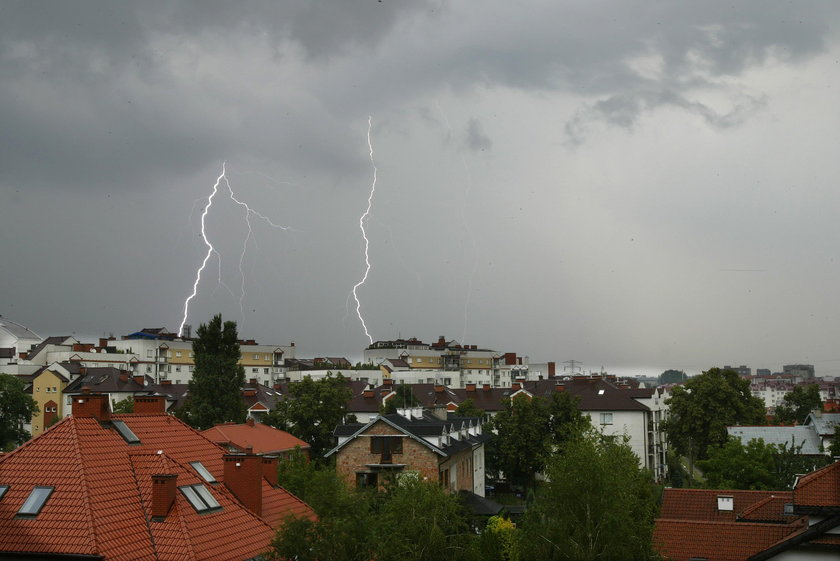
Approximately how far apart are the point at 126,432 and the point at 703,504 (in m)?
19.9

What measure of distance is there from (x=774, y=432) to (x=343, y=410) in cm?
2913

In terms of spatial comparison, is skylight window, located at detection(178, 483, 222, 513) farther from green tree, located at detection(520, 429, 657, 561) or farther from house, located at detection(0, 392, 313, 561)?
green tree, located at detection(520, 429, 657, 561)

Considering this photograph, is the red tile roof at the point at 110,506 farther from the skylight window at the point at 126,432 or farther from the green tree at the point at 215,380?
the green tree at the point at 215,380

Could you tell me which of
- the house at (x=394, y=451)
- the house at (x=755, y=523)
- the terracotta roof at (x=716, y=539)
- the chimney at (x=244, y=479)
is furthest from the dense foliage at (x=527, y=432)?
the chimney at (x=244, y=479)

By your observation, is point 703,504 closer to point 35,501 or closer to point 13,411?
point 35,501

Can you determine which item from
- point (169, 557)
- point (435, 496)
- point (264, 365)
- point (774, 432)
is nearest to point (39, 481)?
point (169, 557)

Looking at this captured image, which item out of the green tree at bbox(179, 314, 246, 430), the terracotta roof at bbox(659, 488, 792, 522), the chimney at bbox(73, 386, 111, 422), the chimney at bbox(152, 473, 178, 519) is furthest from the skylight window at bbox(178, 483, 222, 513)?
the green tree at bbox(179, 314, 246, 430)

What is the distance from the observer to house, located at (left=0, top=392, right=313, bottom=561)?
1645 cm

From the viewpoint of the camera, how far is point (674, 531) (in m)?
24.8

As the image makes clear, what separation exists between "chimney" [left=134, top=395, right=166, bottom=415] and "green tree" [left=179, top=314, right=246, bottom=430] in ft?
117

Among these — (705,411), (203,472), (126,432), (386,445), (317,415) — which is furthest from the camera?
(705,411)

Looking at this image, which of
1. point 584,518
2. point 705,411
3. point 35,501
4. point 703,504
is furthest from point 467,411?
point 35,501

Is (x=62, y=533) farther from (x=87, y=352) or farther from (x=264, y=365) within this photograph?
(x=264, y=365)

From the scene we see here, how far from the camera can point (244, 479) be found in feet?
68.8
